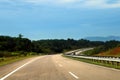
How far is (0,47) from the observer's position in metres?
152

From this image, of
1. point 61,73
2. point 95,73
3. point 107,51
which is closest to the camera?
point 95,73

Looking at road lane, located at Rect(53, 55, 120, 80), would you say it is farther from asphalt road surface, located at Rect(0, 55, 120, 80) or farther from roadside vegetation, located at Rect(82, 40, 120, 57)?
roadside vegetation, located at Rect(82, 40, 120, 57)

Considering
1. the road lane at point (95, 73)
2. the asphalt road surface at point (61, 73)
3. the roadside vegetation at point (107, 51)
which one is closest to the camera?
the road lane at point (95, 73)

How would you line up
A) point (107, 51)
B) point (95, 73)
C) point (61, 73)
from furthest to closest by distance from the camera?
point (107, 51)
point (61, 73)
point (95, 73)

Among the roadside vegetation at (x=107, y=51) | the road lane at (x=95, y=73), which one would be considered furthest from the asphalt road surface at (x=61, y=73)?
the roadside vegetation at (x=107, y=51)

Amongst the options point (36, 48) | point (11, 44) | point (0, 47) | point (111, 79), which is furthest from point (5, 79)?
point (36, 48)

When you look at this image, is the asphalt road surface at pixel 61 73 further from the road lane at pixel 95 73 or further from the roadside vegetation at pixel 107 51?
the roadside vegetation at pixel 107 51

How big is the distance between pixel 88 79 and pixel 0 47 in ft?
459

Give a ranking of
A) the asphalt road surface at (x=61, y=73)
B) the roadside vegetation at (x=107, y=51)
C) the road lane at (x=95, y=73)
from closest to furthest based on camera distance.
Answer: the road lane at (x=95, y=73) → the asphalt road surface at (x=61, y=73) → the roadside vegetation at (x=107, y=51)

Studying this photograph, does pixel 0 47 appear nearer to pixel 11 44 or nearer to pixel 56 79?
pixel 11 44

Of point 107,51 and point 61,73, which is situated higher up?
point 107,51

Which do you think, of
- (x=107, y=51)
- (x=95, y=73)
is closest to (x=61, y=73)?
(x=95, y=73)

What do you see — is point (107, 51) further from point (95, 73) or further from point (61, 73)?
point (95, 73)

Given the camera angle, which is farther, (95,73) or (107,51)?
(107,51)
